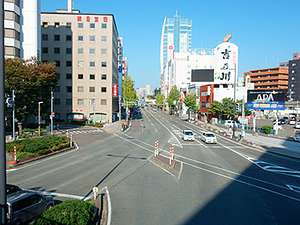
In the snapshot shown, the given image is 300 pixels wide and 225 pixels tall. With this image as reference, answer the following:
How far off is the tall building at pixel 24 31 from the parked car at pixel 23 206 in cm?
4058

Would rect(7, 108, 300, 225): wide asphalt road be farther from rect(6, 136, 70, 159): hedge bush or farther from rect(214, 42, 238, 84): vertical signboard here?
rect(214, 42, 238, 84): vertical signboard

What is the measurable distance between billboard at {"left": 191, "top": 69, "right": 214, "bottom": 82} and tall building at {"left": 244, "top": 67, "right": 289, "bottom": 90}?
28.6 metres

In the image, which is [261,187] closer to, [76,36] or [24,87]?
[24,87]

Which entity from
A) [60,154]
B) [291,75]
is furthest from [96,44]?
[291,75]

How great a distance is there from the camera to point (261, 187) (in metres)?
15.7

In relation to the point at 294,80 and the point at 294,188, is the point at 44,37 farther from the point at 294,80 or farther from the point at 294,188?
the point at 294,80

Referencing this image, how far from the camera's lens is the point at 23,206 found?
998 cm

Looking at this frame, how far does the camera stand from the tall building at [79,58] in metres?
65.6

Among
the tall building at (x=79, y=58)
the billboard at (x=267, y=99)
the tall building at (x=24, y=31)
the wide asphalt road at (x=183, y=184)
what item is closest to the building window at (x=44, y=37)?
the tall building at (x=79, y=58)

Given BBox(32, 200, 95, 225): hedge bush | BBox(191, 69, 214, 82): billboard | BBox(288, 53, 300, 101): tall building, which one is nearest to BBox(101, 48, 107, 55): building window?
BBox(191, 69, 214, 82): billboard

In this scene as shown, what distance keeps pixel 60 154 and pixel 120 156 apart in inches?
257

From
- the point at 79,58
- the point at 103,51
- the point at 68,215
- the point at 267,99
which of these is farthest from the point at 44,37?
the point at 68,215

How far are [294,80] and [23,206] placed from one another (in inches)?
4679

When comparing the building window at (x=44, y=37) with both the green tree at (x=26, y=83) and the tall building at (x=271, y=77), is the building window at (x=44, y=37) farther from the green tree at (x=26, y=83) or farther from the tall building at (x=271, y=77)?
the tall building at (x=271, y=77)
